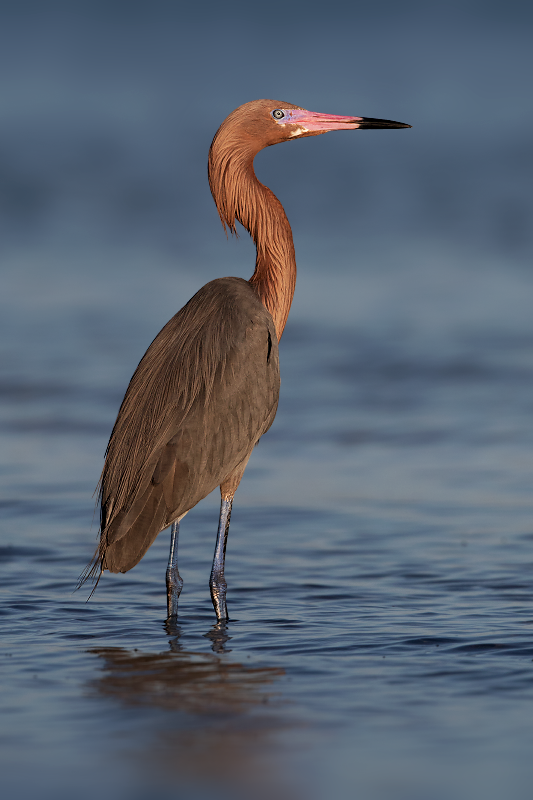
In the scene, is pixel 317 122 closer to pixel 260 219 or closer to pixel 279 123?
pixel 279 123

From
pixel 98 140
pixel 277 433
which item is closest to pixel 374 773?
pixel 277 433

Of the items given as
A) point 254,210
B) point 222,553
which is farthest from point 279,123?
point 222,553

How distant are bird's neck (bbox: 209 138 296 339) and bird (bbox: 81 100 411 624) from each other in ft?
0.19

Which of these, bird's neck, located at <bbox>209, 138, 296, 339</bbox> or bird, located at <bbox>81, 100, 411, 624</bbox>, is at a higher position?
bird's neck, located at <bbox>209, 138, 296, 339</bbox>

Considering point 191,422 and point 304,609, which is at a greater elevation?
point 191,422

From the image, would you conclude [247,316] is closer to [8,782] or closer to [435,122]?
[8,782]

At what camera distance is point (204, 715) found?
4.95 metres

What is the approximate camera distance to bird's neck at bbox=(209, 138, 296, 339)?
7719mm

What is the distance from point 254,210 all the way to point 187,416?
64.1 inches

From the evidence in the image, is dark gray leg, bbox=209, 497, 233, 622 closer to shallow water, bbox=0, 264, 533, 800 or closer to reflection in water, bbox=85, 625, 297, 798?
shallow water, bbox=0, 264, 533, 800

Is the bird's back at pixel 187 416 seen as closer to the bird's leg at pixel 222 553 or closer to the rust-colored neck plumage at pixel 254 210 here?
the bird's leg at pixel 222 553

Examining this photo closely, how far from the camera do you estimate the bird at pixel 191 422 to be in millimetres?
6652

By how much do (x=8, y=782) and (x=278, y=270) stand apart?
14.0ft

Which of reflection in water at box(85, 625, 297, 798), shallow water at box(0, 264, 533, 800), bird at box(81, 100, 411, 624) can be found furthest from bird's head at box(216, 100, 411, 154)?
reflection in water at box(85, 625, 297, 798)
